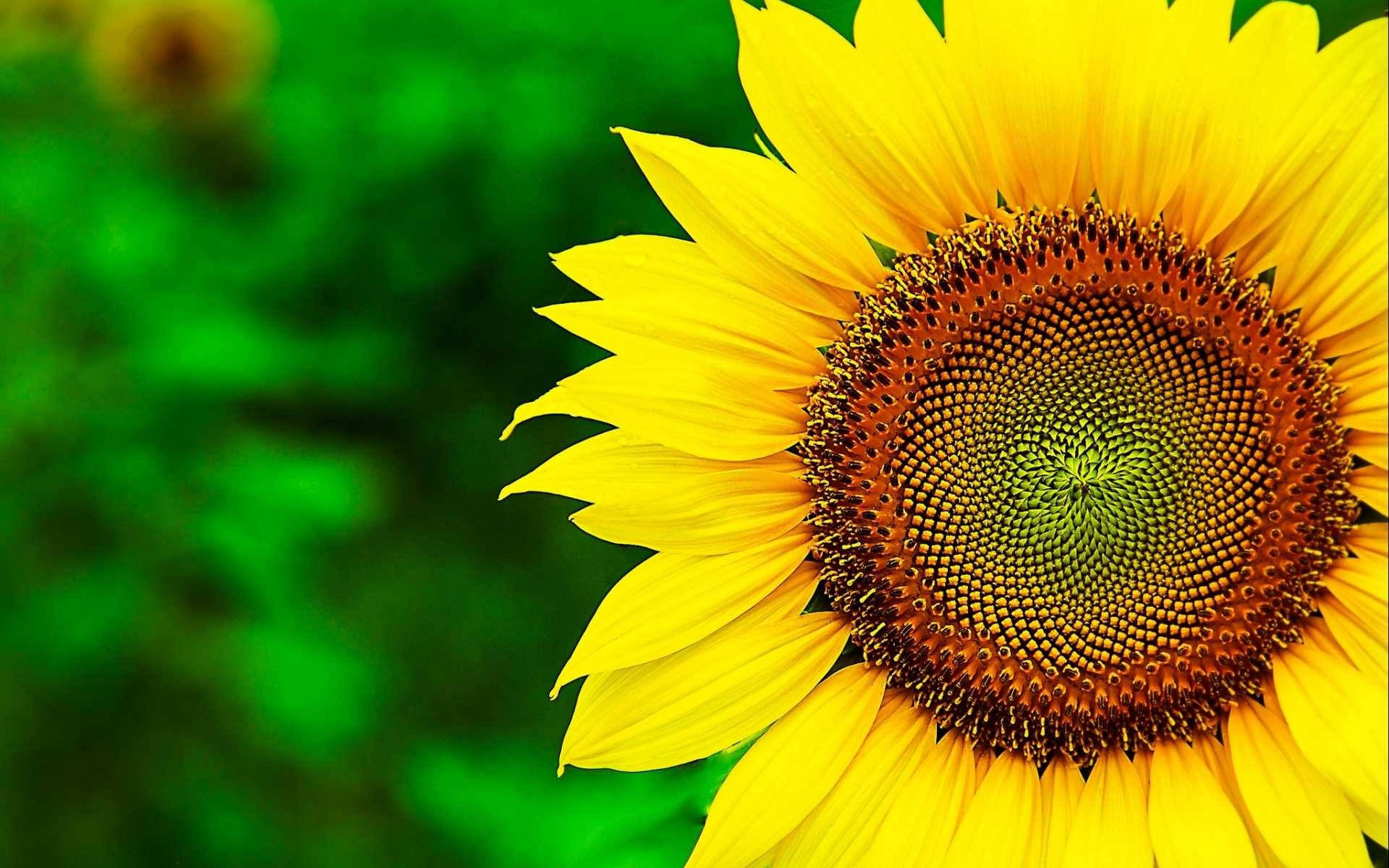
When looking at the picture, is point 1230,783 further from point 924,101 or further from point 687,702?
point 924,101

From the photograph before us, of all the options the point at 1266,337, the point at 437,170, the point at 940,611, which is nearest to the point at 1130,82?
the point at 1266,337

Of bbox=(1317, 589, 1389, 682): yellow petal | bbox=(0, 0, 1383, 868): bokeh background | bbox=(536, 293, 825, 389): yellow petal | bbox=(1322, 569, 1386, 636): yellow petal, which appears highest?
bbox=(1322, 569, 1386, 636): yellow petal

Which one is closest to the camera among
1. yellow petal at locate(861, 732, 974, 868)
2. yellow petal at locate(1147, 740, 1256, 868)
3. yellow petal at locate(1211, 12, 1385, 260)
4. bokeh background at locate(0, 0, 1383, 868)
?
yellow petal at locate(1211, 12, 1385, 260)

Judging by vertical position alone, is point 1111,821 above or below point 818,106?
below

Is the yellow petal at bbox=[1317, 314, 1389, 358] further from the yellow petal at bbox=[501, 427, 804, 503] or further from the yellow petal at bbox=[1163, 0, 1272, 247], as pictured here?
the yellow petal at bbox=[501, 427, 804, 503]

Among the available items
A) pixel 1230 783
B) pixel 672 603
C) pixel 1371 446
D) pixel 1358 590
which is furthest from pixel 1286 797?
pixel 672 603

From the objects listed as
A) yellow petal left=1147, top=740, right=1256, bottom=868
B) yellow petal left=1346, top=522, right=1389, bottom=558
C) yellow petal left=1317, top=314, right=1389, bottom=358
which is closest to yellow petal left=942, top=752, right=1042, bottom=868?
yellow petal left=1147, top=740, right=1256, bottom=868

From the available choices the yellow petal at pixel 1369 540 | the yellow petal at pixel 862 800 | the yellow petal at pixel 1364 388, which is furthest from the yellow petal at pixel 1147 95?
the yellow petal at pixel 862 800
